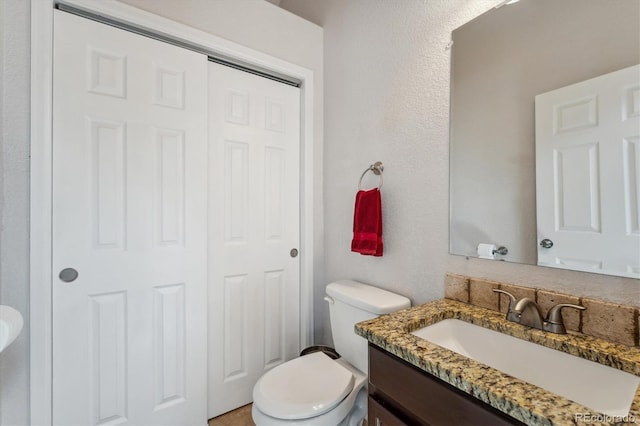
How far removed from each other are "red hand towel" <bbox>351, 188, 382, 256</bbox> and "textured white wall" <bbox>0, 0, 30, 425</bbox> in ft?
4.68

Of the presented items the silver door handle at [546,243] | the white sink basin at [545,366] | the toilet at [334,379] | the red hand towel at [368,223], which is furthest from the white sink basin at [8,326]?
the silver door handle at [546,243]

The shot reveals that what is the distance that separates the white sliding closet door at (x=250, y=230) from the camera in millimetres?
1614

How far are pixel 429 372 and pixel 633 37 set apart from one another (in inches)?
40.8

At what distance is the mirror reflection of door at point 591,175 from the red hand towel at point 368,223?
651 millimetres

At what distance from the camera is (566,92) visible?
0.89 meters

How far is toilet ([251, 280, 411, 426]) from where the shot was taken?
108cm

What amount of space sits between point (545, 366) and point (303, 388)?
85 cm

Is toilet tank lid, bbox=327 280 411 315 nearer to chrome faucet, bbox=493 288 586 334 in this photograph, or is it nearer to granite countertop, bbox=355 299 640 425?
granite countertop, bbox=355 299 640 425

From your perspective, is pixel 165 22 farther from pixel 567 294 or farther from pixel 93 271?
pixel 567 294

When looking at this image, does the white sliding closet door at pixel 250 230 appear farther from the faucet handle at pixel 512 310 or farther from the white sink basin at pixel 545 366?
the faucet handle at pixel 512 310

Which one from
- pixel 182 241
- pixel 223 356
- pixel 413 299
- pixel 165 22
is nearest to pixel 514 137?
pixel 413 299
